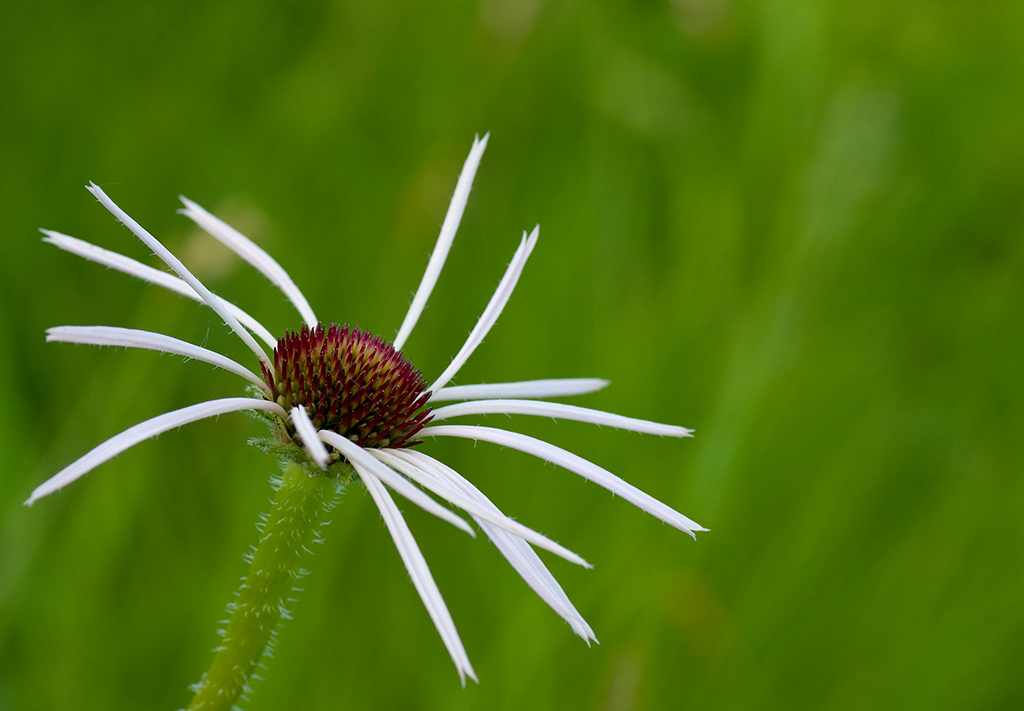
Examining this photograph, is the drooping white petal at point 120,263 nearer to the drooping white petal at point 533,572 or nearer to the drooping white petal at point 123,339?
the drooping white petal at point 123,339

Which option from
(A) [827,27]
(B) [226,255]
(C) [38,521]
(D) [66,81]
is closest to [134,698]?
(C) [38,521]

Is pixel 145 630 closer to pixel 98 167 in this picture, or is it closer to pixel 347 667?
pixel 347 667

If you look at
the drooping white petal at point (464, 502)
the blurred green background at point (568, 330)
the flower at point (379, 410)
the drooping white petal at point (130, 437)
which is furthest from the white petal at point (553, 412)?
the blurred green background at point (568, 330)

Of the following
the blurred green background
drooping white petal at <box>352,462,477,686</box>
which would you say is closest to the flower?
drooping white petal at <box>352,462,477,686</box>

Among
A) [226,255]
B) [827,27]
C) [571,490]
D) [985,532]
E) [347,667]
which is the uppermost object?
[827,27]

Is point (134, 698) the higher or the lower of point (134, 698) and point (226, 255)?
the lower

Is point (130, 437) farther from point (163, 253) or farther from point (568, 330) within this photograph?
point (568, 330)

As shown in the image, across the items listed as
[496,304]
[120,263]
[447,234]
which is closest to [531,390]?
[496,304]
